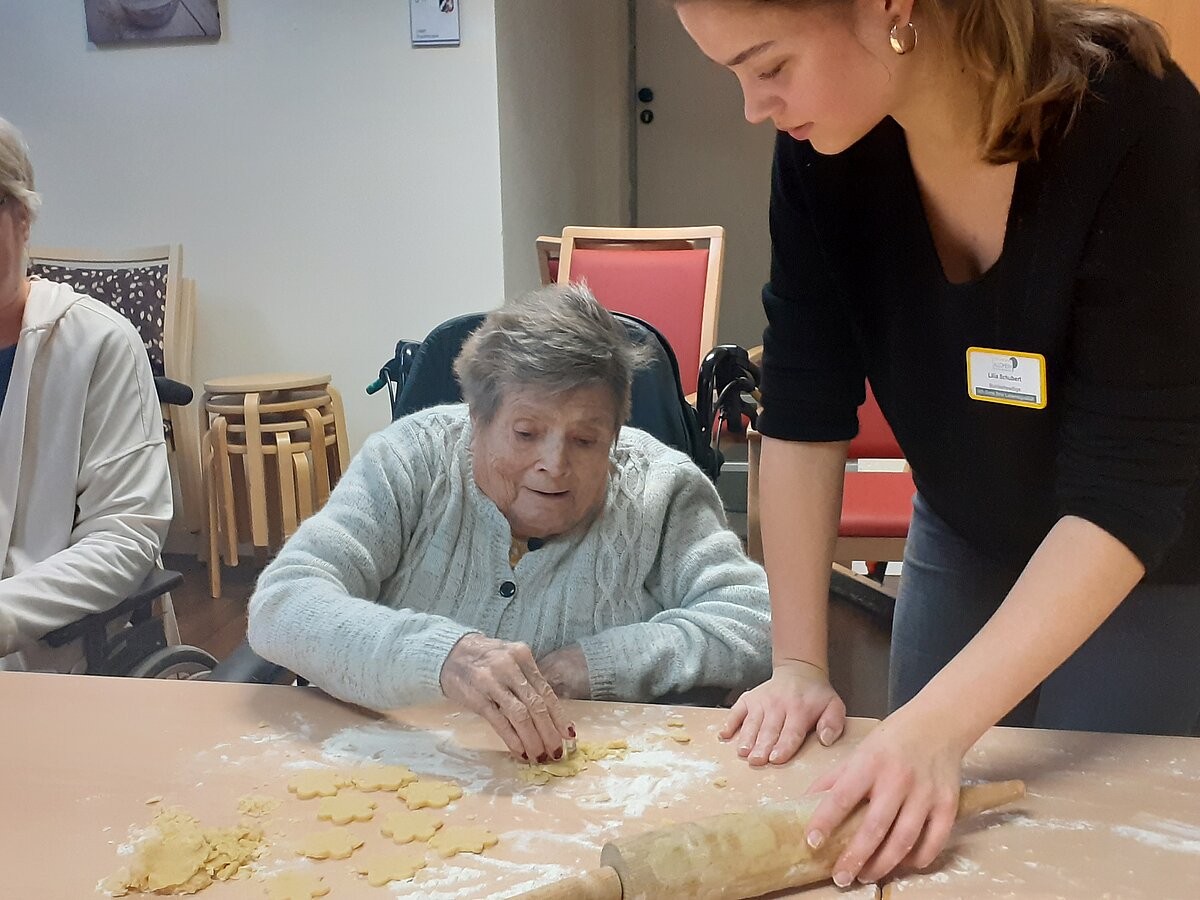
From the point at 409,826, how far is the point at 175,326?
344 centimetres

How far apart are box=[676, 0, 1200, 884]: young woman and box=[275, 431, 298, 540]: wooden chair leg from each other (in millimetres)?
2776

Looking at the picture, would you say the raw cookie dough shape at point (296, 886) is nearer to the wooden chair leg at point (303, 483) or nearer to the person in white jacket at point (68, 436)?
the person in white jacket at point (68, 436)

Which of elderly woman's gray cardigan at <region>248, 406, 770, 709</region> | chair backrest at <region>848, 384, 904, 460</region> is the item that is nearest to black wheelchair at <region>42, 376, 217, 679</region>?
elderly woman's gray cardigan at <region>248, 406, 770, 709</region>

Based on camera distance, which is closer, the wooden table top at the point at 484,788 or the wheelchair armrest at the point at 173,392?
the wooden table top at the point at 484,788

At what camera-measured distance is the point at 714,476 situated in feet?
6.45

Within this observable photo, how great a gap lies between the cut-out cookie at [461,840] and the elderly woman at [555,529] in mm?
477

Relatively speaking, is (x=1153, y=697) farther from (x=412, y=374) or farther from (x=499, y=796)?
(x=412, y=374)

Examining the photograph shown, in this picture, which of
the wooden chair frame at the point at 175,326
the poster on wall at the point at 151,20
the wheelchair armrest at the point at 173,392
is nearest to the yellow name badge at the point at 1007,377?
the wheelchair armrest at the point at 173,392

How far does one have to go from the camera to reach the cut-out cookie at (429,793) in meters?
0.92

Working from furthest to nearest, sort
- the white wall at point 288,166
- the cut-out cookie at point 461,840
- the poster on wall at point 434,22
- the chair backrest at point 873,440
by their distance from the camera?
the white wall at point 288,166 < the poster on wall at point 434,22 < the chair backrest at point 873,440 < the cut-out cookie at point 461,840

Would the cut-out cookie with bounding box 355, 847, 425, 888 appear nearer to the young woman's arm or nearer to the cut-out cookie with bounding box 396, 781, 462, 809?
the cut-out cookie with bounding box 396, 781, 462, 809

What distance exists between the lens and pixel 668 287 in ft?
10.1

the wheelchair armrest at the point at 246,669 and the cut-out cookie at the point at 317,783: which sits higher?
the cut-out cookie at the point at 317,783

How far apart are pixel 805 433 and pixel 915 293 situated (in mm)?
203
